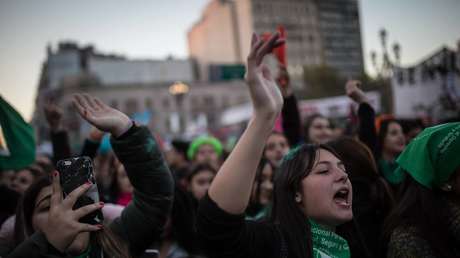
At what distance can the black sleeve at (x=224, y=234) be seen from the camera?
1.36 meters

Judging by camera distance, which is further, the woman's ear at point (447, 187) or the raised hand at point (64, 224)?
the woman's ear at point (447, 187)

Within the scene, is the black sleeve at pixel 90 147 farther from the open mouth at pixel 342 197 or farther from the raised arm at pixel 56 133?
the open mouth at pixel 342 197

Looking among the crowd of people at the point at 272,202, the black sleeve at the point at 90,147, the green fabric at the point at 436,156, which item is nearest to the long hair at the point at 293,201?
the crowd of people at the point at 272,202

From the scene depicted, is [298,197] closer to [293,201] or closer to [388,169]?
[293,201]

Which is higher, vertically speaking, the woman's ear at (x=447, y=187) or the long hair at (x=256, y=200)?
the woman's ear at (x=447, y=187)

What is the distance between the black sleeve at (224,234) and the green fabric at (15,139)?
233cm

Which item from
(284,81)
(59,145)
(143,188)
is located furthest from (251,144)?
(59,145)

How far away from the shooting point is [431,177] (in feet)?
6.50

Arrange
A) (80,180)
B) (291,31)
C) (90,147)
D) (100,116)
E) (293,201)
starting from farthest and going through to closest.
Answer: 1. (291,31)
2. (90,147)
3. (293,201)
4. (100,116)
5. (80,180)

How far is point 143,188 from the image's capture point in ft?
6.26

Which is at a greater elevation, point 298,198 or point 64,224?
point 64,224

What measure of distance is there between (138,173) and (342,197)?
0.99 m

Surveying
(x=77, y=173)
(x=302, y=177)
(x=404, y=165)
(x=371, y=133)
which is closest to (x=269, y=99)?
(x=302, y=177)

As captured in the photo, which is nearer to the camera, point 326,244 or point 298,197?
point 326,244
